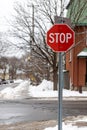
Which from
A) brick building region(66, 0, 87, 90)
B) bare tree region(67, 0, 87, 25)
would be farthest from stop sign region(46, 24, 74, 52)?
brick building region(66, 0, 87, 90)

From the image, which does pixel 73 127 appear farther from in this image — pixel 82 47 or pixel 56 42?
pixel 82 47

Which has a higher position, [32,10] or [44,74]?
[32,10]

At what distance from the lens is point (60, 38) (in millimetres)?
→ 9703

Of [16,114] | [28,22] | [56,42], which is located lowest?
[16,114]

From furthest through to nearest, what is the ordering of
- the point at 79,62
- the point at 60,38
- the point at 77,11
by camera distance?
the point at 79,62 → the point at 77,11 → the point at 60,38

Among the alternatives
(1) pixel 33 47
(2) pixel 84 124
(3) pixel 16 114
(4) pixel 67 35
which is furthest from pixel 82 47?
(4) pixel 67 35

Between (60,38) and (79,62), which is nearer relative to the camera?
(60,38)

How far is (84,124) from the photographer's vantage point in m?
15.1

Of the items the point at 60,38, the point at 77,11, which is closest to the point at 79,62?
the point at 77,11

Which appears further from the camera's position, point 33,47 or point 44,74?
point 44,74

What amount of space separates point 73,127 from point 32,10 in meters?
27.2

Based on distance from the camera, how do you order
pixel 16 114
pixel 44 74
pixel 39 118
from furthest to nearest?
1. pixel 44 74
2. pixel 16 114
3. pixel 39 118

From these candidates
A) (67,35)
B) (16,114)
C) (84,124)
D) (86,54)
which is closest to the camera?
(67,35)

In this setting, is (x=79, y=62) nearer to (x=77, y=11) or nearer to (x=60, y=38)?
(x=77, y=11)
